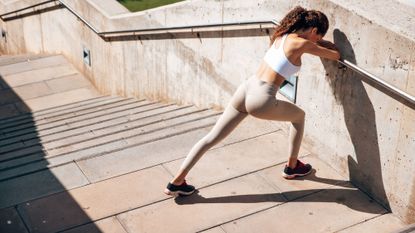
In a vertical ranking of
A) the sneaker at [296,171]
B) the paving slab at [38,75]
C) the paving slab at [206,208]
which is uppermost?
the sneaker at [296,171]

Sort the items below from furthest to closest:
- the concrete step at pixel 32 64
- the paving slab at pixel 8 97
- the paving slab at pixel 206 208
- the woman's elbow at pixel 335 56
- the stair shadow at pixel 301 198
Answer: the concrete step at pixel 32 64
the paving slab at pixel 8 97
the stair shadow at pixel 301 198
the woman's elbow at pixel 335 56
the paving slab at pixel 206 208

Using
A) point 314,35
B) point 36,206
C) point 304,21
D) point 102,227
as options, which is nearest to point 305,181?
point 314,35

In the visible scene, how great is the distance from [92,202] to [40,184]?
2.30 ft

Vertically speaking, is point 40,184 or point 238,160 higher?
point 238,160

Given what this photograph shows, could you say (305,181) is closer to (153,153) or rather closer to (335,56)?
(335,56)

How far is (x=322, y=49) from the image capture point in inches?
219

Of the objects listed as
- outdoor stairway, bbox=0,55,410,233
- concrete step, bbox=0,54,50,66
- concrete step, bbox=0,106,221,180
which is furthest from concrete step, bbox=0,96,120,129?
concrete step, bbox=0,54,50,66

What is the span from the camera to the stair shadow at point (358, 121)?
18.8 feet

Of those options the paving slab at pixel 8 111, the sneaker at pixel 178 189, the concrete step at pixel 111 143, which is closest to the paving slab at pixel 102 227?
the sneaker at pixel 178 189

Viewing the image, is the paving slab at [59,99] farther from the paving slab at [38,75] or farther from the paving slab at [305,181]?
the paving slab at [305,181]

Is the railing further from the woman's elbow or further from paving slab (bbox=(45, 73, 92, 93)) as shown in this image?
paving slab (bbox=(45, 73, 92, 93))

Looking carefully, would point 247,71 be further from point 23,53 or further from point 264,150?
point 23,53

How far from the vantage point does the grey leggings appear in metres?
5.48

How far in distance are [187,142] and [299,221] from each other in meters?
2.03
